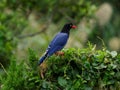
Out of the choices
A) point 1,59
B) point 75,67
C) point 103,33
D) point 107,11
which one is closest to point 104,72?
point 75,67

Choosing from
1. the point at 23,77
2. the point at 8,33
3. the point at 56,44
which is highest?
the point at 8,33

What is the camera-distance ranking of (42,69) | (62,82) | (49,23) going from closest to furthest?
(62,82) < (42,69) < (49,23)

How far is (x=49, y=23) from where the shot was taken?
13.8 m

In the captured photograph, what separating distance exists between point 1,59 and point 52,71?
4.90m

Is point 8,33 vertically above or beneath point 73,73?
above

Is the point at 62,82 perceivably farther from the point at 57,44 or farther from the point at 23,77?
the point at 57,44

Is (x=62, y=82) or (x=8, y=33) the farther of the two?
(x=8, y=33)

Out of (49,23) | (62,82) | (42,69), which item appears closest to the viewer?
(62,82)

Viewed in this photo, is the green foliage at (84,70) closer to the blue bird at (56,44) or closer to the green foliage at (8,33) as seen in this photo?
the blue bird at (56,44)

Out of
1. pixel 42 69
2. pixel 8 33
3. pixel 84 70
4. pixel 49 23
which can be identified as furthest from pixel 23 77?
pixel 49 23

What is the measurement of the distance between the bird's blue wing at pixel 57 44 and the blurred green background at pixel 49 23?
138 inches

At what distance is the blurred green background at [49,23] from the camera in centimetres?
1197

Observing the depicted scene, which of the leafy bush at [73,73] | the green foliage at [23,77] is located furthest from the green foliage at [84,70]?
the green foliage at [23,77]

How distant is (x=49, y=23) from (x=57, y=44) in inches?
258
